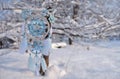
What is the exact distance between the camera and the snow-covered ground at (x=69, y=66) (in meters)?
6.03

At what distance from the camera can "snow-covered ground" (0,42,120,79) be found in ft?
19.8

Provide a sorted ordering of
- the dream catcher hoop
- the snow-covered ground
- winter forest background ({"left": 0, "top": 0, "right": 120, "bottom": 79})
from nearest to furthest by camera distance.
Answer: the dream catcher hoop
the snow-covered ground
winter forest background ({"left": 0, "top": 0, "right": 120, "bottom": 79})

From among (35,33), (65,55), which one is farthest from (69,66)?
(35,33)

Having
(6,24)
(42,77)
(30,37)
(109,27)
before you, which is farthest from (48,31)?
(109,27)

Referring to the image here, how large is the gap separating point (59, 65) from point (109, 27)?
5.82 ft

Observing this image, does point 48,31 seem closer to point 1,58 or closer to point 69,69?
point 69,69

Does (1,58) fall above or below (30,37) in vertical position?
below

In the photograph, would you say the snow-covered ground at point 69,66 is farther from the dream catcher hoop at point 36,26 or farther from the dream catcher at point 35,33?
the dream catcher hoop at point 36,26

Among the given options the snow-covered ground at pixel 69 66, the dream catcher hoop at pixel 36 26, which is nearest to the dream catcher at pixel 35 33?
the dream catcher hoop at pixel 36 26

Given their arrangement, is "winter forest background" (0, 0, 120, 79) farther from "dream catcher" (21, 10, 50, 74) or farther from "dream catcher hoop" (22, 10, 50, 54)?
"dream catcher hoop" (22, 10, 50, 54)

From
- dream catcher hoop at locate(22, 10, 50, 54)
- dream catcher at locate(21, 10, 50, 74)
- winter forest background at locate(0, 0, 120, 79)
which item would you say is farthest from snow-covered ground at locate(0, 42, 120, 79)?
dream catcher hoop at locate(22, 10, 50, 54)

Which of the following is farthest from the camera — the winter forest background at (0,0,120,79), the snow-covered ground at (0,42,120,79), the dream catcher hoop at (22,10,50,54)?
the winter forest background at (0,0,120,79)

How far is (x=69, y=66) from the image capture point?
6.53m

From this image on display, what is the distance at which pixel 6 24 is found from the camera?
7.02 metres
